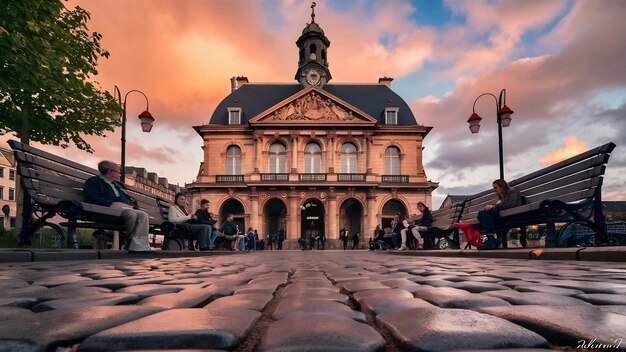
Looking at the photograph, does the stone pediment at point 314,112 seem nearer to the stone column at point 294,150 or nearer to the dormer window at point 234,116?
the stone column at point 294,150

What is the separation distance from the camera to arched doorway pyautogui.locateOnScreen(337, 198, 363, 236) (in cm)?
3539

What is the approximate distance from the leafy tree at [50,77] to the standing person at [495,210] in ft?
28.2

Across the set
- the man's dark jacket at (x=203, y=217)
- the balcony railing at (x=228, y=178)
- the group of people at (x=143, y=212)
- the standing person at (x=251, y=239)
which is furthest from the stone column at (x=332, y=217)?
the man's dark jacket at (x=203, y=217)

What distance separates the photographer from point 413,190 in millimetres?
34750

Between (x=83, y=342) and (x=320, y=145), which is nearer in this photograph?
(x=83, y=342)

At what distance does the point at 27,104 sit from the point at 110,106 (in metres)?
2.51

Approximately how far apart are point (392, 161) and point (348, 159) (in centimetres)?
379

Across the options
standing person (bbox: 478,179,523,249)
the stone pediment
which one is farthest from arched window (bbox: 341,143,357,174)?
standing person (bbox: 478,179,523,249)

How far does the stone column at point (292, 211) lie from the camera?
33688mm

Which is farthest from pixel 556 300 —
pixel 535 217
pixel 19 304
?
pixel 535 217

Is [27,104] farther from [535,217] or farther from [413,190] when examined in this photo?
[413,190]

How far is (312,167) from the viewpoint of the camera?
35.4 metres

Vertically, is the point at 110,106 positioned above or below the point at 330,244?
above

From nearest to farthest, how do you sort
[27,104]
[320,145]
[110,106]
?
1. [27,104]
2. [110,106]
3. [320,145]
